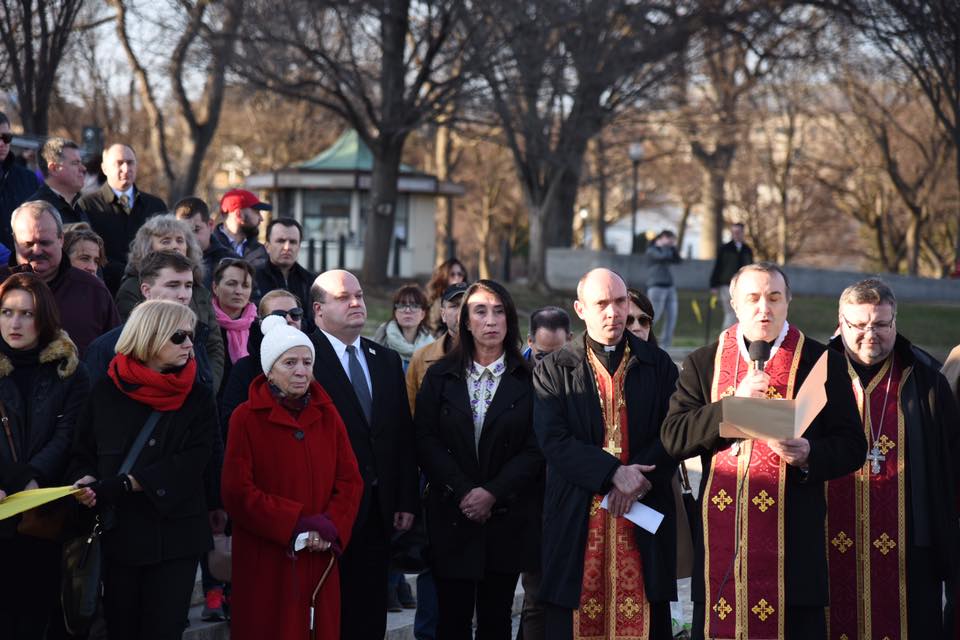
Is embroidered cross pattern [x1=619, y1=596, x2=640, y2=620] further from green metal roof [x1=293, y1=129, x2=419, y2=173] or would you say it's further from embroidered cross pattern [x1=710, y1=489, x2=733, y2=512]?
green metal roof [x1=293, y1=129, x2=419, y2=173]

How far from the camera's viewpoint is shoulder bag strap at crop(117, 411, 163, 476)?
18.1 feet

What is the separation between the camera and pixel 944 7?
1777 cm

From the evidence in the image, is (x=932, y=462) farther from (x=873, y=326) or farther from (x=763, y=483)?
(x=763, y=483)

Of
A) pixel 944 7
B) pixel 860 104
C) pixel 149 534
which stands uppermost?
pixel 860 104

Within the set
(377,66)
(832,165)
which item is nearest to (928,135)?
(832,165)

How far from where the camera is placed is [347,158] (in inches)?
1319

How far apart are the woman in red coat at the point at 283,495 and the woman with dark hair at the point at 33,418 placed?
2.44ft

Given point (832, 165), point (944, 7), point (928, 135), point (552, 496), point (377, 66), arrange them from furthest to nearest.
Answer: point (832, 165) → point (928, 135) → point (377, 66) → point (944, 7) → point (552, 496)

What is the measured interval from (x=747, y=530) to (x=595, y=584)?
2.69 feet

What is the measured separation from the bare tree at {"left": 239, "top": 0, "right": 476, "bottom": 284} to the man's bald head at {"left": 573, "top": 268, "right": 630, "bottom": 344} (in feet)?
52.2

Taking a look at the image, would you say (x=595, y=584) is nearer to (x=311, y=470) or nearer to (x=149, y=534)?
(x=311, y=470)

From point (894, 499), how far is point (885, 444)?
28cm

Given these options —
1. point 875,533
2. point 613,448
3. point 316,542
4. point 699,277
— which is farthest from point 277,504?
point 699,277

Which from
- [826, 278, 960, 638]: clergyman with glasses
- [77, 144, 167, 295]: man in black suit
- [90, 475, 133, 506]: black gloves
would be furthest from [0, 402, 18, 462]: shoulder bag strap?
[826, 278, 960, 638]: clergyman with glasses
